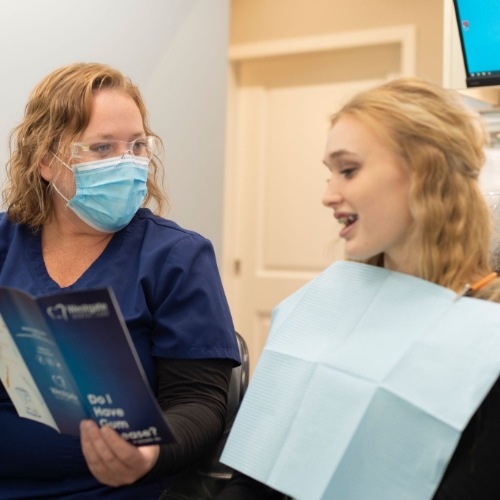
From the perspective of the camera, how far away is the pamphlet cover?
100 centimetres

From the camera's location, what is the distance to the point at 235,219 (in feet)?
13.8

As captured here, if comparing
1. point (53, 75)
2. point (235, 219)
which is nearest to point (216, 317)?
point (53, 75)

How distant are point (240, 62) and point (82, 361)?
3.35 m

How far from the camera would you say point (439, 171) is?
111cm

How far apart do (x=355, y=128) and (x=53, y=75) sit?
0.72 m

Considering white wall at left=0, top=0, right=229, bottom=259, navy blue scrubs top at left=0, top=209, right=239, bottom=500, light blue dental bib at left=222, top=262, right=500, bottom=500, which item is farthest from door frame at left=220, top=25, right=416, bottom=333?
light blue dental bib at left=222, top=262, right=500, bottom=500

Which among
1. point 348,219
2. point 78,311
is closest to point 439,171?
point 348,219

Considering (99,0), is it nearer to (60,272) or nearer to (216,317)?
(60,272)

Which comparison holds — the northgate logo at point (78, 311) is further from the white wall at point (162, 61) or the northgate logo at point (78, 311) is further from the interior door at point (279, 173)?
the interior door at point (279, 173)

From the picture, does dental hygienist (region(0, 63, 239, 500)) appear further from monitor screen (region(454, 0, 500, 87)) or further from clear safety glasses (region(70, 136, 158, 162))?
monitor screen (region(454, 0, 500, 87))

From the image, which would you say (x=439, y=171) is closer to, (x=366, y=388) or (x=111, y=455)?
(x=366, y=388)

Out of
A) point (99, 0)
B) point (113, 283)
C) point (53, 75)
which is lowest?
point (113, 283)

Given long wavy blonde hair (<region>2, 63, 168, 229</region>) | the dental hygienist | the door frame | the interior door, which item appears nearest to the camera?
the dental hygienist

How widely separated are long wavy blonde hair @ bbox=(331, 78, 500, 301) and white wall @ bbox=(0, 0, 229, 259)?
1323 millimetres
